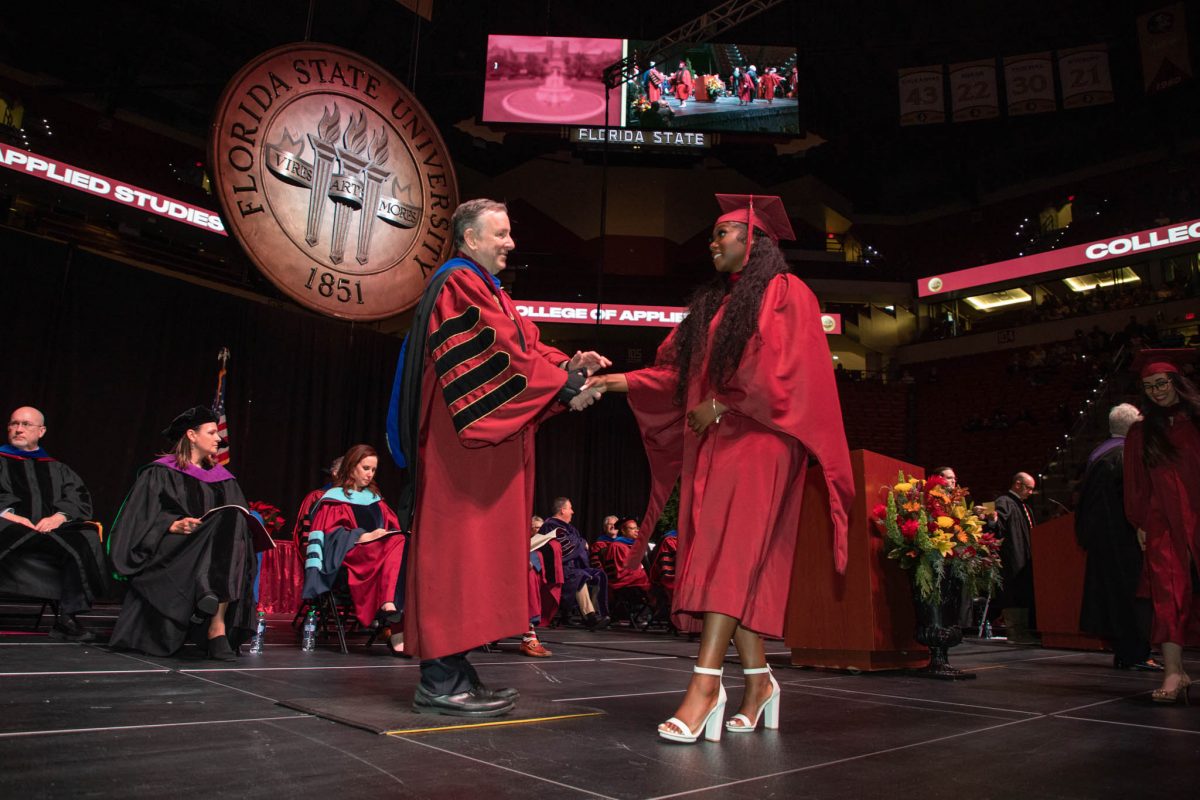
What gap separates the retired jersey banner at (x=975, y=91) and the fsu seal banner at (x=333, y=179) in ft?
31.6

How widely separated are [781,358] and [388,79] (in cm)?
386

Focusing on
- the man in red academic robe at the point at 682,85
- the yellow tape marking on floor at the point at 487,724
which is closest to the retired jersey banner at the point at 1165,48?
the man in red academic robe at the point at 682,85

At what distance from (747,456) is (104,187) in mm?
12745

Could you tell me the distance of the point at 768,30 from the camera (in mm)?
15109

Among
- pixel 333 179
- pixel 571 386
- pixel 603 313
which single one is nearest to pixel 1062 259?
pixel 603 313

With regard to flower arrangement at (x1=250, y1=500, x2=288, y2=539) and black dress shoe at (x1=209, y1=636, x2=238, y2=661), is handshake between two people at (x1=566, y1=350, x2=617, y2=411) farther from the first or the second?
flower arrangement at (x1=250, y1=500, x2=288, y2=539)

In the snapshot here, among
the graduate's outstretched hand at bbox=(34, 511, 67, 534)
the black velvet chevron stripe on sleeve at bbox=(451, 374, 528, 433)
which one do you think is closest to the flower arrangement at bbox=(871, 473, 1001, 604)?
the black velvet chevron stripe on sleeve at bbox=(451, 374, 528, 433)

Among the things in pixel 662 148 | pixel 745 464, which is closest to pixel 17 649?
pixel 745 464

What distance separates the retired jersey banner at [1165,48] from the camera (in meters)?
11.3

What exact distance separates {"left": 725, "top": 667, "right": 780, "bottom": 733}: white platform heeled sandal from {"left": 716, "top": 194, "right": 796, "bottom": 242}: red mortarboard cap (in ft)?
4.66

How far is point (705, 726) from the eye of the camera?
2.27 metres

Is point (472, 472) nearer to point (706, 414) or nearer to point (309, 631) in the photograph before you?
point (706, 414)

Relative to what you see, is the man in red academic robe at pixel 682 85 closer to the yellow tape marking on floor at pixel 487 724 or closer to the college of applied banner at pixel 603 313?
the college of applied banner at pixel 603 313

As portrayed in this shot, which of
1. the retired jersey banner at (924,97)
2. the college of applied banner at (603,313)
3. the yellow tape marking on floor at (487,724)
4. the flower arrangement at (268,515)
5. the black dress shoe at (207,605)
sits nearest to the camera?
the yellow tape marking on floor at (487,724)
